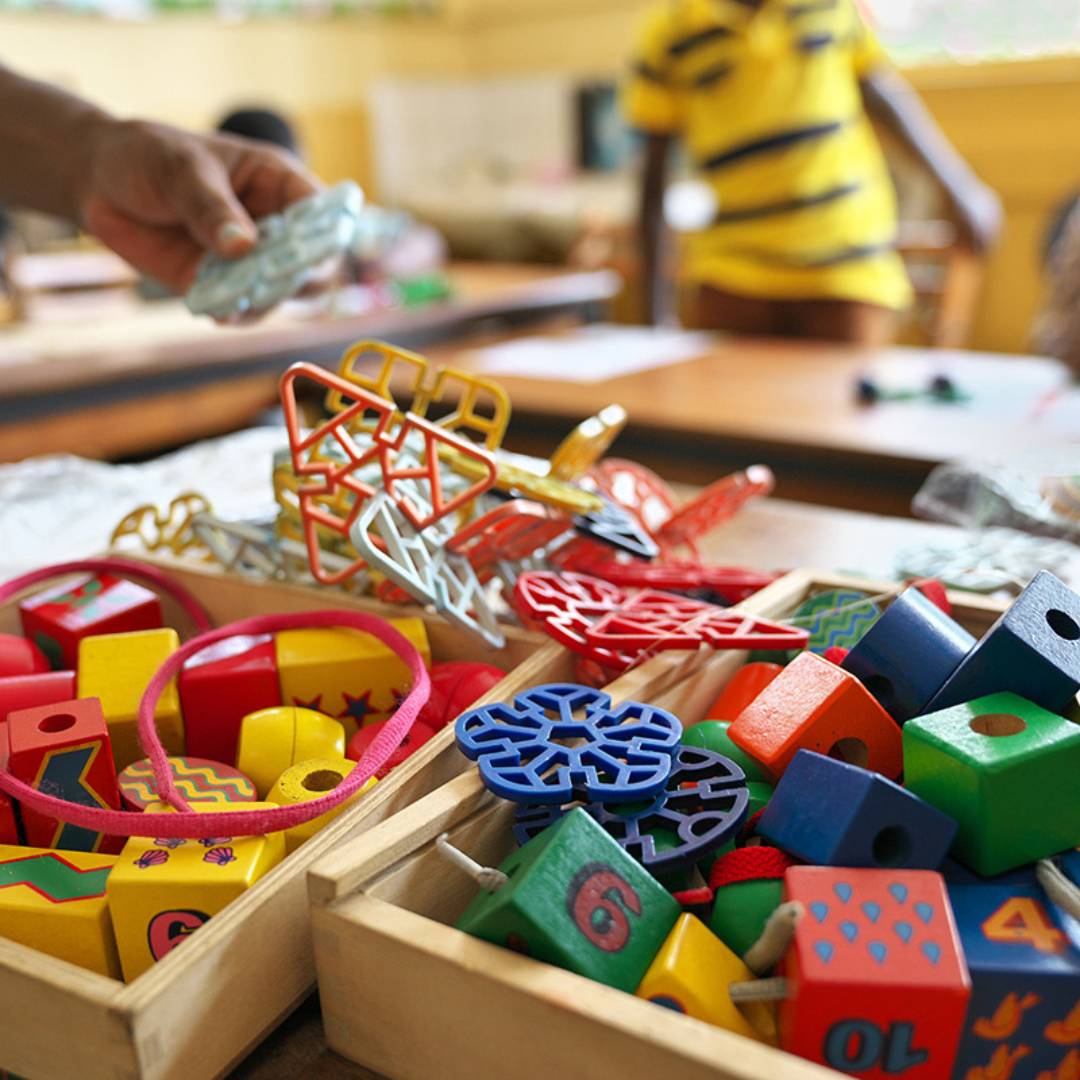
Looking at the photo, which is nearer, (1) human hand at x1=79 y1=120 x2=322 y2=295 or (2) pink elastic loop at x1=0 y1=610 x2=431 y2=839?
(2) pink elastic loop at x1=0 y1=610 x2=431 y2=839

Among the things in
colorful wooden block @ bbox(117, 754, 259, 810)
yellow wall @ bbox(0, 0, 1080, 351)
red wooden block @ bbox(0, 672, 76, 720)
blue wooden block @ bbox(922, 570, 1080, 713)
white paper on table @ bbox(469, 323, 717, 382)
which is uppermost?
yellow wall @ bbox(0, 0, 1080, 351)

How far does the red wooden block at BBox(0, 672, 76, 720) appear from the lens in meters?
0.60

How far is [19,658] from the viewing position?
66cm

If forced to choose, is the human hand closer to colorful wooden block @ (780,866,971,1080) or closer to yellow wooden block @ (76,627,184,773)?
yellow wooden block @ (76,627,184,773)

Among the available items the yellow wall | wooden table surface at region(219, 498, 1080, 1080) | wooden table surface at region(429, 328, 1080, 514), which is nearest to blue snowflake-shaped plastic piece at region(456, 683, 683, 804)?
wooden table surface at region(219, 498, 1080, 1080)

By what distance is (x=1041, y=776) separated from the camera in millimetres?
432

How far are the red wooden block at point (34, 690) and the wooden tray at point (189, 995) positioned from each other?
21 cm

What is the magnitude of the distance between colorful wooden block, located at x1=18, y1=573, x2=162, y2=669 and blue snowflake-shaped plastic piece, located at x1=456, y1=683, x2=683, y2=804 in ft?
1.05

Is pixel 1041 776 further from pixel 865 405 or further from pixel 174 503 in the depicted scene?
pixel 865 405

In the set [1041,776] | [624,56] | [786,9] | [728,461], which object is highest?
[624,56]

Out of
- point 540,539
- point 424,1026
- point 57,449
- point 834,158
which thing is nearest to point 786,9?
point 834,158

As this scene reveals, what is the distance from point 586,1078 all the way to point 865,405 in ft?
4.16

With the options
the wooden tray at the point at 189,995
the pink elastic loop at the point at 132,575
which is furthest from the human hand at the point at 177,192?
the wooden tray at the point at 189,995

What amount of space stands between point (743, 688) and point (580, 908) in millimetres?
236
